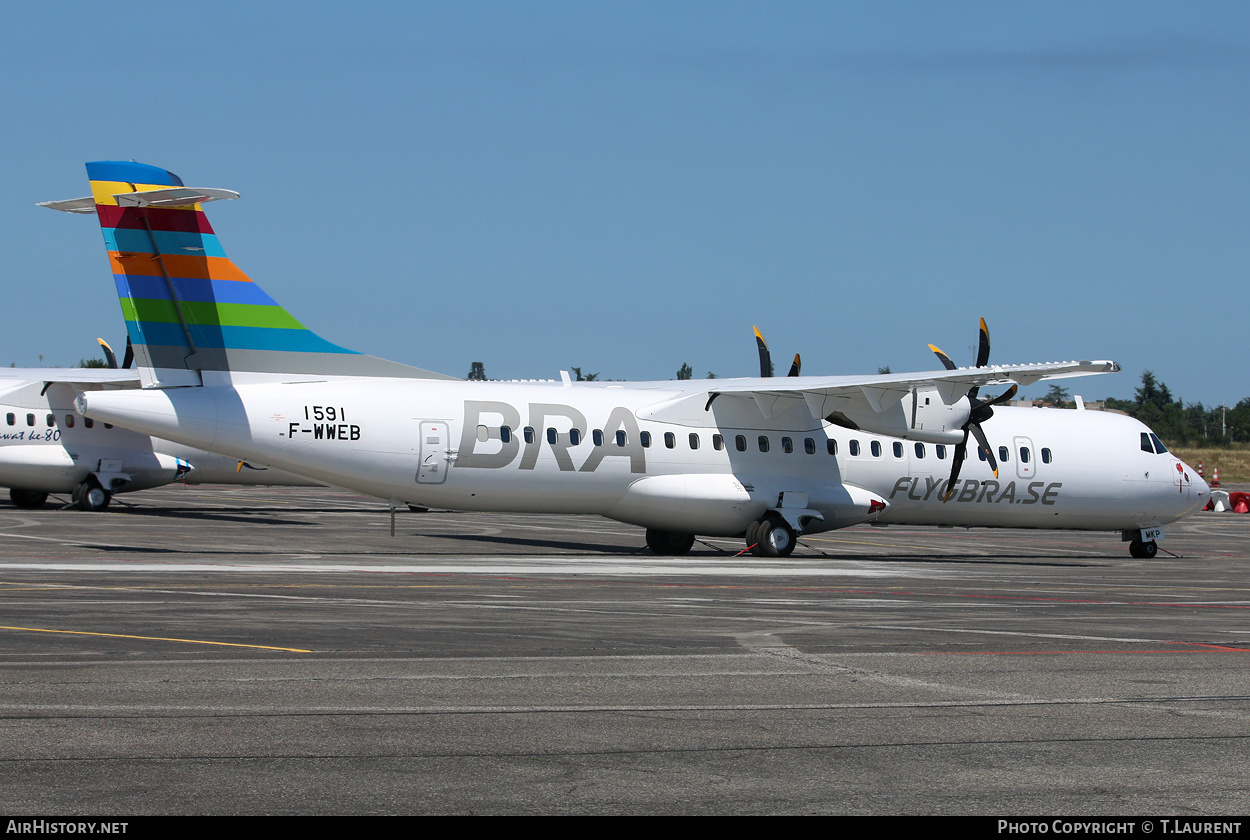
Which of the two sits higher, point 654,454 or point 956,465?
point 654,454

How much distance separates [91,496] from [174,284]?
683 inches

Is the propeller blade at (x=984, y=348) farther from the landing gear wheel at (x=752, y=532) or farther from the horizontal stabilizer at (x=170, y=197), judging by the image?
the horizontal stabilizer at (x=170, y=197)

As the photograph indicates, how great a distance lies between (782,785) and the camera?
6668 mm

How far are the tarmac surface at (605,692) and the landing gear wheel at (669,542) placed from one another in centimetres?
747

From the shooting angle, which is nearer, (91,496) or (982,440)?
(982,440)

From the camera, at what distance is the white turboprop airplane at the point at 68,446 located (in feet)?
121

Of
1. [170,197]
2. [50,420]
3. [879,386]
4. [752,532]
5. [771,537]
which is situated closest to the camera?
[170,197]

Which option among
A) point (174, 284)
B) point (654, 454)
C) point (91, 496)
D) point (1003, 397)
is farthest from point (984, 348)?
point (91, 496)

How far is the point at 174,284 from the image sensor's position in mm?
22875

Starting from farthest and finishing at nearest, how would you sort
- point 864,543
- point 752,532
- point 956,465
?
point 864,543 < point 956,465 < point 752,532

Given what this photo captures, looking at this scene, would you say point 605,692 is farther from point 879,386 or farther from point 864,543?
point 864,543

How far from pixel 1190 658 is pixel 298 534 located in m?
23.0

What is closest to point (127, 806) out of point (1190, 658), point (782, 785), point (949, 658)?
point (782, 785)


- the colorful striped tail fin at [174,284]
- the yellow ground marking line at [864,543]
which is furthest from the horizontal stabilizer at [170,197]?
the yellow ground marking line at [864,543]
